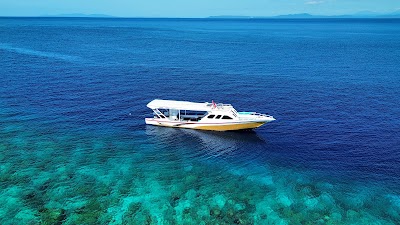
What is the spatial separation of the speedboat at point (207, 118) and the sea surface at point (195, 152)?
155 cm

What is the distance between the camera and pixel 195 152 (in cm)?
4941

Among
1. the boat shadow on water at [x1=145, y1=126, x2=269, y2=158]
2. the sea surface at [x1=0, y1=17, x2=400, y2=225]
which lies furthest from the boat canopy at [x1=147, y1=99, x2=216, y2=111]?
the sea surface at [x1=0, y1=17, x2=400, y2=225]

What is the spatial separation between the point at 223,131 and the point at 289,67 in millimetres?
60732

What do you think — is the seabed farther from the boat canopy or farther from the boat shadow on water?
the boat canopy

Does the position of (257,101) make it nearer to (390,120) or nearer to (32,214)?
(390,120)

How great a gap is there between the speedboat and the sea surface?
5.09ft

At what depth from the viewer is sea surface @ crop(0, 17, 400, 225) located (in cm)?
3594

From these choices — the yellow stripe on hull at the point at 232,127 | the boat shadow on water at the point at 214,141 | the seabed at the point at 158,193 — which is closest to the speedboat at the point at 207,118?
the yellow stripe on hull at the point at 232,127

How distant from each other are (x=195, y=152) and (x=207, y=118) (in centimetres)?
878

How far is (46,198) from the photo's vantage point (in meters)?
36.6

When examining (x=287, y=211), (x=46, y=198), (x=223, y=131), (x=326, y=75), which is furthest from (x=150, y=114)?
(x=326, y=75)

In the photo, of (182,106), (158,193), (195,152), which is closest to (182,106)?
(182,106)

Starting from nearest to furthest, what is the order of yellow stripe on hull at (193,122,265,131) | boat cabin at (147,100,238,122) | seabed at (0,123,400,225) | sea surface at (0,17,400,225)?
seabed at (0,123,400,225)
sea surface at (0,17,400,225)
yellow stripe on hull at (193,122,265,131)
boat cabin at (147,100,238,122)

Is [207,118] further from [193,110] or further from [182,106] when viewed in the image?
[182,106]
